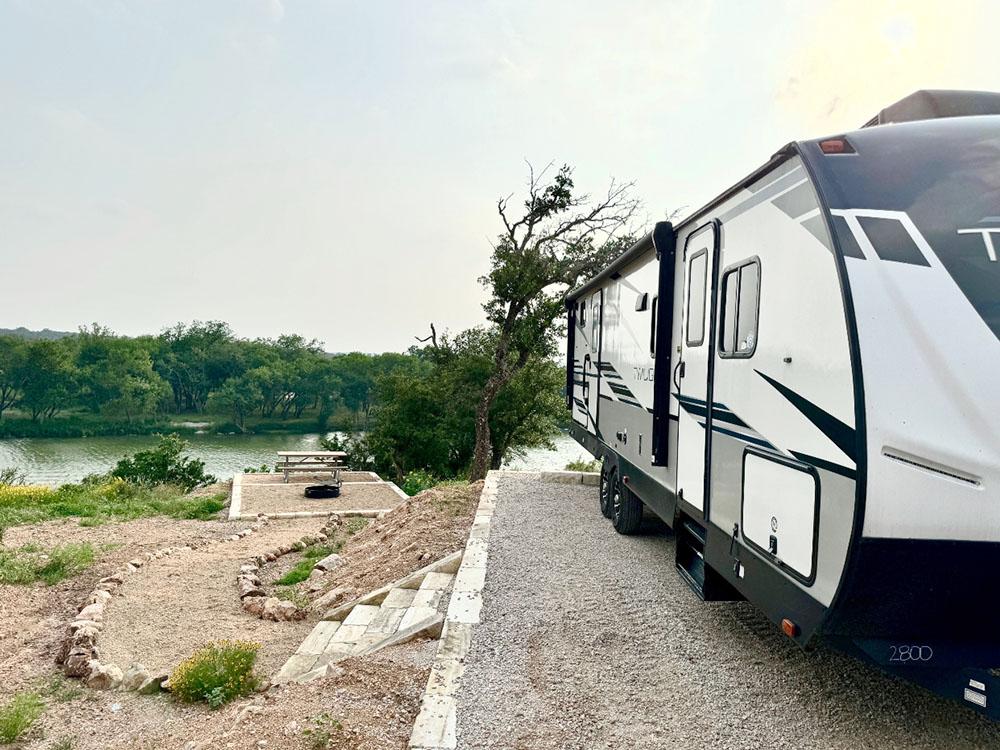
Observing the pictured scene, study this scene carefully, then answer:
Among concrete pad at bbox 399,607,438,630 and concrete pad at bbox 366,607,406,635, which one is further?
concrete pad at bbox 366,607,406,635

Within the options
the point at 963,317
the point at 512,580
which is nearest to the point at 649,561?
the point at 512,580

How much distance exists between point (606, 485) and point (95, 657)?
217 inches

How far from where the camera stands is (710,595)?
4277 millimetres

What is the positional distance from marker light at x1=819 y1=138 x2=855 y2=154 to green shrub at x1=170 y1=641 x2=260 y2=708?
5.46 meters

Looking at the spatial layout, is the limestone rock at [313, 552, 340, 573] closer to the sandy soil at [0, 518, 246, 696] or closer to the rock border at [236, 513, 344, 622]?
the rock border at [236, 513, 344, 622]

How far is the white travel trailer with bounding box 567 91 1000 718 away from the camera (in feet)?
8.47

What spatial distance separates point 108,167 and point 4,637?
74.7ft

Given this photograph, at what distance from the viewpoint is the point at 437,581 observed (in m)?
6.39

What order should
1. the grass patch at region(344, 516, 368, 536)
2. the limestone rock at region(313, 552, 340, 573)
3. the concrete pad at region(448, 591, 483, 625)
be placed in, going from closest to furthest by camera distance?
1. the concrete pad at region(448, 591, 483, 625)
2. the limestone rock at region(313, 552, 340, 573)
3. the grass patch at region(344, 516, 368, 536)

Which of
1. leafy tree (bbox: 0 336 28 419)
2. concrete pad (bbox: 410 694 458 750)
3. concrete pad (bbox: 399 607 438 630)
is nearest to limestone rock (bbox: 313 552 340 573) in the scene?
concrete pad (bbox: 399 607 438 630)

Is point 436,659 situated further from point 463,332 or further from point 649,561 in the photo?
point 463,332

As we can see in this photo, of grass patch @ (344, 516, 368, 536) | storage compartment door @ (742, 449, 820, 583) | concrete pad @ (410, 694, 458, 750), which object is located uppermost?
storage compartment door @ (742, 449, 820, 583)

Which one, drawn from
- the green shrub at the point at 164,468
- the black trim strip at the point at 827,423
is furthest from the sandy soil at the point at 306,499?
the black trim strip at the point at 827,423

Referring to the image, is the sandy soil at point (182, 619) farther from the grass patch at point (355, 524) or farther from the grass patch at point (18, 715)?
the grass patch at point (355, 524)
